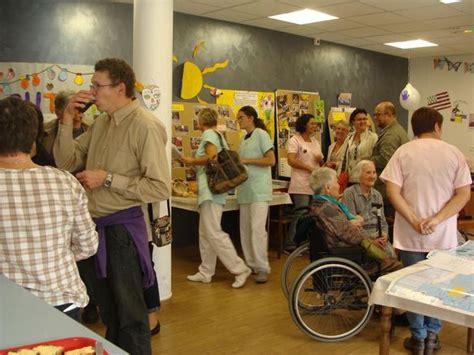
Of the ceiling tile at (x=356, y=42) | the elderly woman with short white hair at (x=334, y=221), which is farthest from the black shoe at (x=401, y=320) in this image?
the ceiling tile at (x=356, y=42)

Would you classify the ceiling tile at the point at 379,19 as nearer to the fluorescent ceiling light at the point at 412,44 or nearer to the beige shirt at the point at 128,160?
the fluorescent ceiling light at the point at 412,44

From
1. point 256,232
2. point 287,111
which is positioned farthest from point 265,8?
point 256,232

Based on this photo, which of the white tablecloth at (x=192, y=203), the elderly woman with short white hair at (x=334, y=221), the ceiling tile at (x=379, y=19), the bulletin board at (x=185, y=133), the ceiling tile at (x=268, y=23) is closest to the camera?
the elderly woman with short white hair at (x=334, y=221)

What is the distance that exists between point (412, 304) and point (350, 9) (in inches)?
163

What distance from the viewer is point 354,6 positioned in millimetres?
5309

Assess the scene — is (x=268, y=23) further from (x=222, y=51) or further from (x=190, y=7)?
(x=190, y=7)

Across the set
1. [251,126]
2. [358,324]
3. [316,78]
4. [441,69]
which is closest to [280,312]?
[358,324]

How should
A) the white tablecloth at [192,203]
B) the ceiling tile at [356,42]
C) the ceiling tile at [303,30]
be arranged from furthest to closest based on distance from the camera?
the ceiling tile at [356,42] < the ceiling tile at [303,30] < the white tablecloth at [192,203]

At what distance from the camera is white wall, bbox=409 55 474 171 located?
28.8 ft

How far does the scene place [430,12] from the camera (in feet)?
18.3

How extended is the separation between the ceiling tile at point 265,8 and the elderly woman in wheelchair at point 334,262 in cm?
245

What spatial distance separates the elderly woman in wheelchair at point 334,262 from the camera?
10.3 feet

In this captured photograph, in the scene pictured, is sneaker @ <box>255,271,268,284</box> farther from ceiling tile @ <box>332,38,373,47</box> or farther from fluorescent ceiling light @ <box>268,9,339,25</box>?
ceiling tile @ <box>332,38,373,47</box>

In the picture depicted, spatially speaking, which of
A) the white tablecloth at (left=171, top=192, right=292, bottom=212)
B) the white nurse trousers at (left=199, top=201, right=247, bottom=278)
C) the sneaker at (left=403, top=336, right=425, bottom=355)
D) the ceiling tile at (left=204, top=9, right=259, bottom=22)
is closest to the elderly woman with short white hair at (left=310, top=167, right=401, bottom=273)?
the sneaker at (left=403, top=336, right=425, bottom=355)
